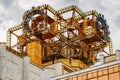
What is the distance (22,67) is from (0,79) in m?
10.7

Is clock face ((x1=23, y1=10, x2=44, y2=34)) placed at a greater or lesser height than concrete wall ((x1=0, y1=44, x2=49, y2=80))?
greater

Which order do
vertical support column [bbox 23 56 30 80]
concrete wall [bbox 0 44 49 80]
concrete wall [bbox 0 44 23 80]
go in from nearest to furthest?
concrete wall [bbox 0 44 23 80] → concrete wall [bbox 0 44 49 80] → vertical support column [bbox 23 56 30 80]

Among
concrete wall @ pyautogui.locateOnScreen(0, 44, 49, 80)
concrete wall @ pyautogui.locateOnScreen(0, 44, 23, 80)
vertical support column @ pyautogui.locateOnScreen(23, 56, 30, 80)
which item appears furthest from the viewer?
vertical support column @ pyautogui.locateOnScreen(23, 56, 30, 80)

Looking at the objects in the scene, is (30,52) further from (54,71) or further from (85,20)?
(85,20)

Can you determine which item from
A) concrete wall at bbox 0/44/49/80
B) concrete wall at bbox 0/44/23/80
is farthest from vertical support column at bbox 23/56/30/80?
concrete wall at bbox 0/44/23/80

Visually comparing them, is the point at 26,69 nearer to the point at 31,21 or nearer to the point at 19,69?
the point at 19,69

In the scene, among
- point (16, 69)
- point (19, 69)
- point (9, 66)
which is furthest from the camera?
point (19, 69)

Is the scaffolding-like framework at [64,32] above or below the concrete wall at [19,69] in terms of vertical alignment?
above

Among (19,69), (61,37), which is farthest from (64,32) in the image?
(19,69)

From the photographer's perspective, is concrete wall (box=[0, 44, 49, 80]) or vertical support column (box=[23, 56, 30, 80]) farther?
vertical support column (box=[23, 56, 30, 80])

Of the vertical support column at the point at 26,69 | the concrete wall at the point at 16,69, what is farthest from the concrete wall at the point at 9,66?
the vertical support column at the point at 26,69

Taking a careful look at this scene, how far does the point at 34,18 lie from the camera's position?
461ft

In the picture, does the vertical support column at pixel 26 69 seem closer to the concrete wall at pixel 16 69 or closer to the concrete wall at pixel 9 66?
the concrete wall at pixel 16 69

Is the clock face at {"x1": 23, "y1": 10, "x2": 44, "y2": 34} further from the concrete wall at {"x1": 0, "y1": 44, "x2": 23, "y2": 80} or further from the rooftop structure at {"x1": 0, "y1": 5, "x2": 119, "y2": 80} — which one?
the concrete wall at {"x1": 0, "y1": 44, "x2": 23, "y2": 80}
